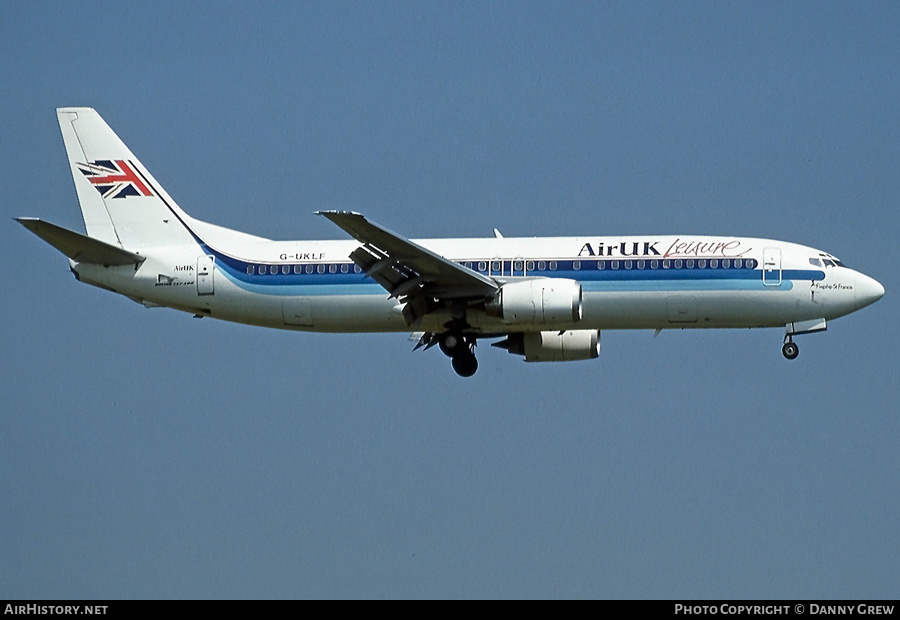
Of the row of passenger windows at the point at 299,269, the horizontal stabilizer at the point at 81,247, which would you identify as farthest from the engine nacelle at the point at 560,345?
the horizontal stabilizer at the point at 81,247

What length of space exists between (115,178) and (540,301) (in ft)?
53.7

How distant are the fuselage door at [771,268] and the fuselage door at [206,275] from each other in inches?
699

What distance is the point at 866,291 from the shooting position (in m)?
48.2

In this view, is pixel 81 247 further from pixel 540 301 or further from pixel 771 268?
pixel 771 268

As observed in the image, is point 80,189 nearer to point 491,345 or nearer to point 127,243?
point 127,243

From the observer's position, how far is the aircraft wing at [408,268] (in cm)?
4559

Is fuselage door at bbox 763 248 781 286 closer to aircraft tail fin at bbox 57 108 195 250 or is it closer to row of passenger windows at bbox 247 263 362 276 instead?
row of passenger windows at bbox 247 263 362 276

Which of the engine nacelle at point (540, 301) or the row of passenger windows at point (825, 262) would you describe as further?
the row of passenger windows at point (825, 262)

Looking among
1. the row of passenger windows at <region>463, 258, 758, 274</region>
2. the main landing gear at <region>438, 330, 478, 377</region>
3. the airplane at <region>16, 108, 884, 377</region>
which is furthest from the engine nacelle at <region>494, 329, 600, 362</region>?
the row of passenger windows at <region>463, 258, 758, 274</region>

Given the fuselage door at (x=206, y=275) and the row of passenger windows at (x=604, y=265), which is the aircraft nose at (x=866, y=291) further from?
the fuselage door at (x=206, y=275)

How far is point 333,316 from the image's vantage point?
49156 mm
